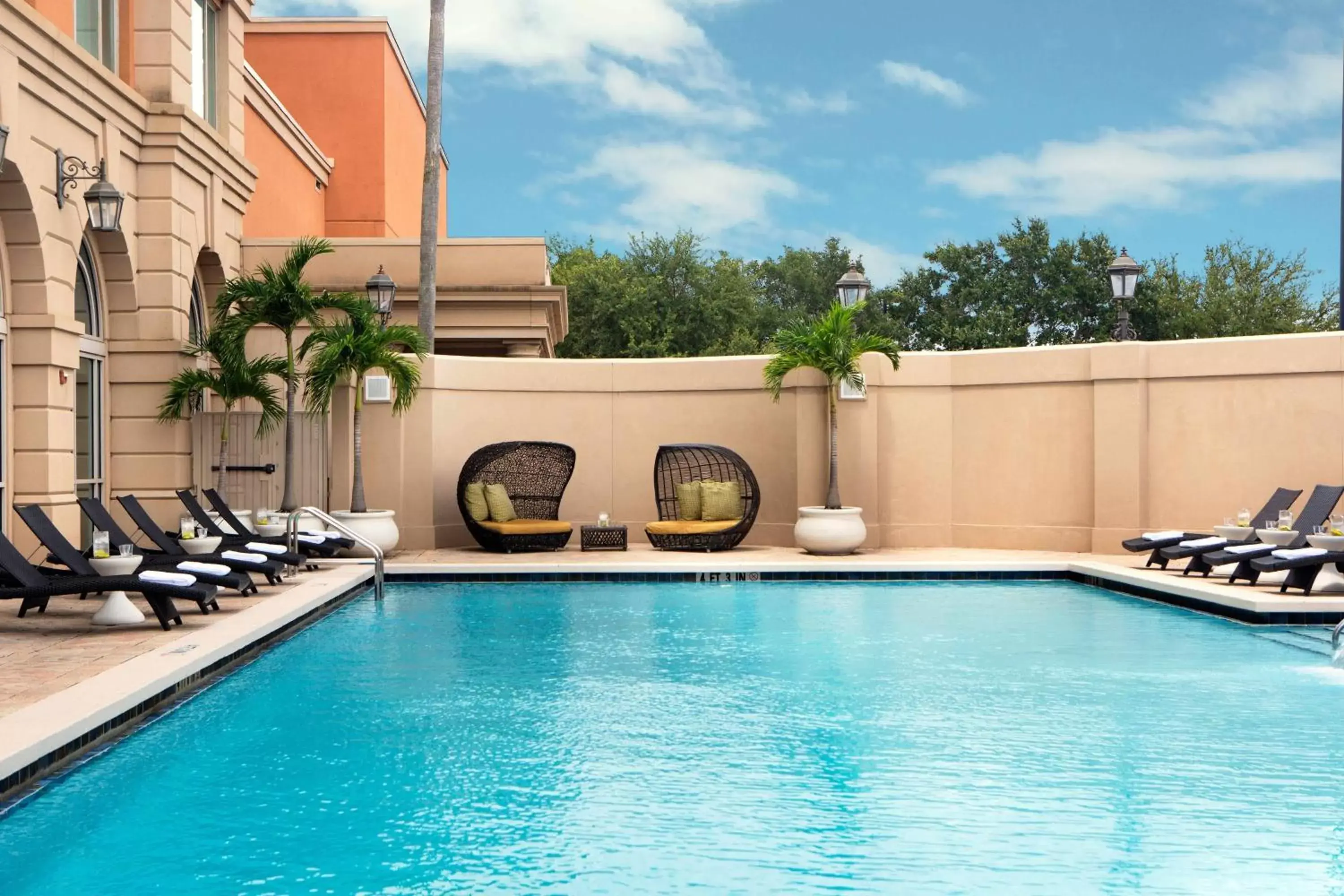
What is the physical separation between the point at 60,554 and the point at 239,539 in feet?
11.1

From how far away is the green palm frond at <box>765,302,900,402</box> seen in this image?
1628 centimetres

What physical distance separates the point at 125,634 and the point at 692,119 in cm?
7529

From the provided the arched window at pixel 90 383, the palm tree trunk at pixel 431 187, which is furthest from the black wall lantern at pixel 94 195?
the palm tree trunk at pixel 431 187

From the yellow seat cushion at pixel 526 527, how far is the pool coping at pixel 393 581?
1.20m

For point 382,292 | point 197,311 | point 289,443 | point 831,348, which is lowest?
point 289,443

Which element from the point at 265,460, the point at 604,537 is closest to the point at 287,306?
the point at 265,460

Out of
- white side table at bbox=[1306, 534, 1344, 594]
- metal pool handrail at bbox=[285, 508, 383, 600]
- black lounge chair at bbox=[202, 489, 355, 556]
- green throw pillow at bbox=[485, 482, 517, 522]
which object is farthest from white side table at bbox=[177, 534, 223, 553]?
white side table at bbox=[1306, 534, 1344, 594]

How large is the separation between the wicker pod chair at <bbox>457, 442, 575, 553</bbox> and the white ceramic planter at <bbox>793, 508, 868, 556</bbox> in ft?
9.57

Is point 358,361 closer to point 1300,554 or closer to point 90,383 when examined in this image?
point 90,383

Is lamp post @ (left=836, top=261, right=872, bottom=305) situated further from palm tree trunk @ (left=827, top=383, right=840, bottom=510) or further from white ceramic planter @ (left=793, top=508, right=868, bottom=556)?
white ceramic planter @ (left=793, top=508, right=868, bottom=556)

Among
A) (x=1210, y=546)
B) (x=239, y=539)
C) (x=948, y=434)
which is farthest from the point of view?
(x=948, y=434)

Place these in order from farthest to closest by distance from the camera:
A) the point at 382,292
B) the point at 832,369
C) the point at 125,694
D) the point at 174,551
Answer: the point at 382,292, the point at 832,369, the point at 174,551, the point at 125,694

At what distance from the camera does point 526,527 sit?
16.4m

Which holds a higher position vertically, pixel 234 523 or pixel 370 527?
pixel 234 523
